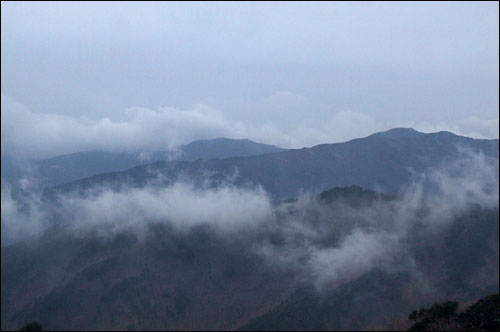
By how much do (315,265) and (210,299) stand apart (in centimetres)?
2928

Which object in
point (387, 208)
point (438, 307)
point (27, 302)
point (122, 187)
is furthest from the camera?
point (122, 187)

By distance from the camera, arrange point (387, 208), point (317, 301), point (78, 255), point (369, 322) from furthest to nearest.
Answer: point (387, 208)
point (78, 255)
point (317, 301)
point (369, 322)

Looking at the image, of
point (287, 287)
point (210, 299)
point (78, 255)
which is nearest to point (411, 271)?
point (287, 287)

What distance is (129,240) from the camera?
12925cm

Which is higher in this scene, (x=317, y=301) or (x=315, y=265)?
(x=315, y=265)

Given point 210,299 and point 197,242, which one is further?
point 197,242

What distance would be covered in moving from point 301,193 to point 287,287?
89.5 meters

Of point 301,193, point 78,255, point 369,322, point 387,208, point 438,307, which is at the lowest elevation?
point 369,322

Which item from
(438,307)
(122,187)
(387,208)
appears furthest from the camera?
(122,187)

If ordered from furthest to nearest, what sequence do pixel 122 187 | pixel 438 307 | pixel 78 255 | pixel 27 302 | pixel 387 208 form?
pixel 122 187 → pixel 387 208 → pixel 78 255 → pixel 27 302 → pixel 438 307

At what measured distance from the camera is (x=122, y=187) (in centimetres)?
19338

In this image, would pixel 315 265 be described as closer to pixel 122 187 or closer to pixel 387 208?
pixel 387 208

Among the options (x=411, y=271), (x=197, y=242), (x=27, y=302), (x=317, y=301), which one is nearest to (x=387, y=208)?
(x=411, y=271)

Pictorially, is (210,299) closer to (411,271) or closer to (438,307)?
(411,271)
